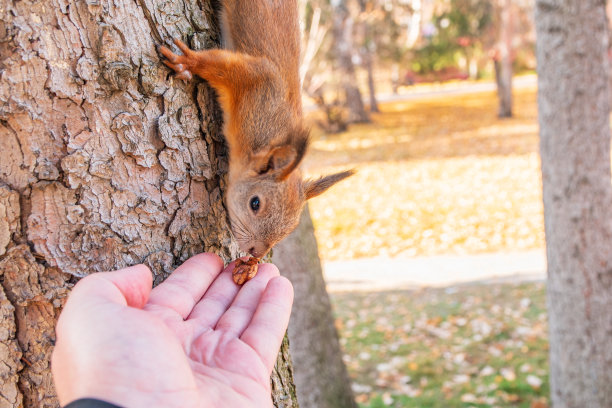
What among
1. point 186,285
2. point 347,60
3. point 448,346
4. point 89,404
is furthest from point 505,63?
point 89,404

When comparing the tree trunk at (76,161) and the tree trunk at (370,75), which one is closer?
the tree trunk at (76,161)

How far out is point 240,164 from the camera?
2230 millimetres

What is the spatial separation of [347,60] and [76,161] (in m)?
19.2

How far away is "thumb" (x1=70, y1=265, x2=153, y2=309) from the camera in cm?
136

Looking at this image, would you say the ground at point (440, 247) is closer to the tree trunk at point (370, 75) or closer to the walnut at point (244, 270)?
the walnut at point (244, 270)

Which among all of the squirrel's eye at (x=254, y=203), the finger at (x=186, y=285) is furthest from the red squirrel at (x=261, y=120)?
the finger at (x=186, y=285)

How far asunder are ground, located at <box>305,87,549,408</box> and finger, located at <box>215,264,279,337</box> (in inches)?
123

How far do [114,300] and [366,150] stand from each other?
592 inches

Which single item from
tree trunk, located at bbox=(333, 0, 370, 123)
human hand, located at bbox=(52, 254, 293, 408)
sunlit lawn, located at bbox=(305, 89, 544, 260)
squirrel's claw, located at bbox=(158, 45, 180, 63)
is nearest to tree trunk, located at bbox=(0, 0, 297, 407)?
squirrel's claw, located at bbox=(158, 45, 180, 63)

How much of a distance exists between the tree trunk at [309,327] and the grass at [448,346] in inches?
34.8

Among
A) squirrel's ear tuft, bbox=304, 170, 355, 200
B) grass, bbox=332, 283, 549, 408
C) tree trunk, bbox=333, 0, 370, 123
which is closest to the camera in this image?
squirrel's ear tuft, bbox=304, 170, 355, 200

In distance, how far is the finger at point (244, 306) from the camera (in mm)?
1683

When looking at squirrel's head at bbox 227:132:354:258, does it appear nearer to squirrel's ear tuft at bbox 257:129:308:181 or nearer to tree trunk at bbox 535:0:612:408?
squirrel's ear tuft at bbox 257:129:308:181

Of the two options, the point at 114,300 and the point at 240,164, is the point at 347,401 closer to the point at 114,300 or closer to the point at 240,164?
the point at 240,164
